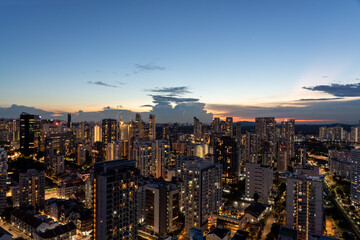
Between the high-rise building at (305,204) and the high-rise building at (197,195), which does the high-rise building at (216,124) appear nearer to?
the high-rise building at (197,195)

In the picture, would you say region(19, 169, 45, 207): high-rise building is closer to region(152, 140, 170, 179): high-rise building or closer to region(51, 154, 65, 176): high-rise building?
region(51, 154, 65, 176): high-rise building

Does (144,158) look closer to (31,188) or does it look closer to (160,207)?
(31,188)

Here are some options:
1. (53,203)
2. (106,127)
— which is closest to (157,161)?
(53,203)

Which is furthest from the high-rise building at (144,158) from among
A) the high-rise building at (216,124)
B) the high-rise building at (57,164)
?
the high-rise building at (216,124)

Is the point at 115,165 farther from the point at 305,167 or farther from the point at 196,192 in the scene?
the point at 305,167

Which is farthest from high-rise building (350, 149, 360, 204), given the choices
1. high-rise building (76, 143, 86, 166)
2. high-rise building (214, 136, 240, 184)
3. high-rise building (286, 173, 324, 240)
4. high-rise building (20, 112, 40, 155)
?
high-rise building (20, 112, 40, 155)

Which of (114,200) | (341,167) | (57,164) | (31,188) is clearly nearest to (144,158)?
(57,164)
